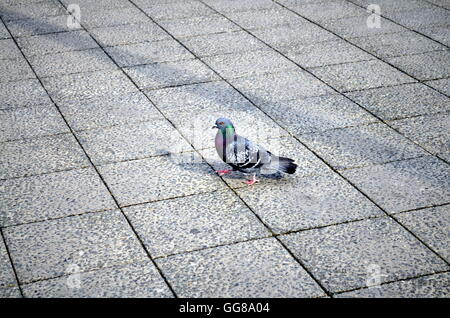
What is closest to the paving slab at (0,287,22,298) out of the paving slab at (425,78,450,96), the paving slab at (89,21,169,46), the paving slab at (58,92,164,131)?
the paving slab at (58,92,164,131)

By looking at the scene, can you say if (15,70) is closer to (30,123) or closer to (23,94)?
(23,94)

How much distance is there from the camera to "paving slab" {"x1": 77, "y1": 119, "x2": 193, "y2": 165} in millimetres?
6180

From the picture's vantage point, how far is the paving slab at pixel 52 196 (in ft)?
17.1

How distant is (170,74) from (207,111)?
1278mm

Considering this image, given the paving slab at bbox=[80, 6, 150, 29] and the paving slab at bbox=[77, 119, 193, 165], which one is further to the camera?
the paving slab at bbox=[80, 6, 150, 29]

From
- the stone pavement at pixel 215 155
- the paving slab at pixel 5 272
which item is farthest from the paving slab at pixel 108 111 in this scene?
the paving slab at pixel 5 272

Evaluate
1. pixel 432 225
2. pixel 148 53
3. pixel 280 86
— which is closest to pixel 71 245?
pixel 432 225

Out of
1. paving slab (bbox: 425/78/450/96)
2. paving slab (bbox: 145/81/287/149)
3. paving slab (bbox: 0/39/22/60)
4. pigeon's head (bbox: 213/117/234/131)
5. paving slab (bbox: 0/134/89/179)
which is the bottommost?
paving slab (bbox: 0/39/22/60)

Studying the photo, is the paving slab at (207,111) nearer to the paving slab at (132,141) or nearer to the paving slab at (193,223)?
the paving slab at (132,141)

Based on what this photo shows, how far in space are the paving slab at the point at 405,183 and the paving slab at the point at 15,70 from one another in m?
4.51

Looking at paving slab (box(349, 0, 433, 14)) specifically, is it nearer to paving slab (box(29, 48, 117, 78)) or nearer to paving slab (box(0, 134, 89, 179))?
paving slab (box(29, 48, 117, 78))

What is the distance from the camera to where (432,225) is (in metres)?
5.09

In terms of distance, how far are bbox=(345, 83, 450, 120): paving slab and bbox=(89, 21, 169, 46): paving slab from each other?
134 inches

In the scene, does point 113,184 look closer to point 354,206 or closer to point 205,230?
point 205,230
